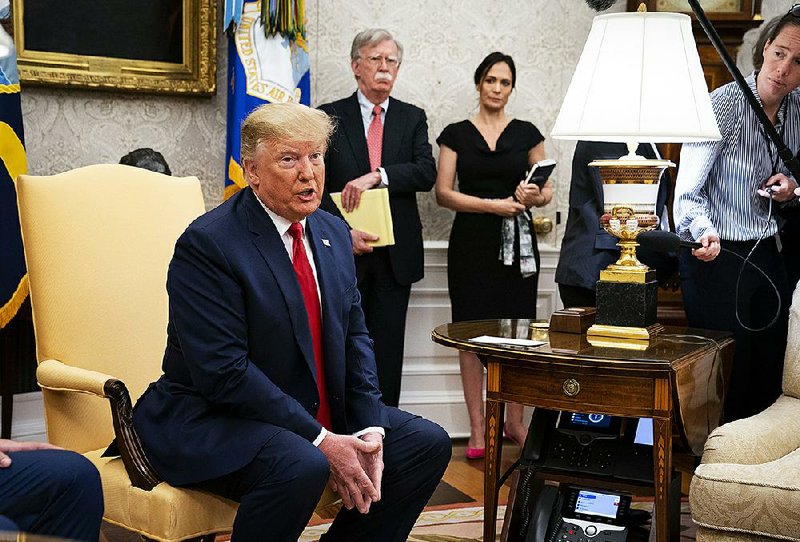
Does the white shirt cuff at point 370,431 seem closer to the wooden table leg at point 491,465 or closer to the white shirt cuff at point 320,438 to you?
the white shirt cuff at point 320,438

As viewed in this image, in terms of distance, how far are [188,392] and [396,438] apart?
0.50 m

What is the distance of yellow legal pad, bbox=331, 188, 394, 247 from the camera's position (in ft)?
13.0

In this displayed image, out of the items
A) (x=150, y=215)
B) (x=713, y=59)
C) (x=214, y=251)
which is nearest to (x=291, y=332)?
(x=214, y=251)

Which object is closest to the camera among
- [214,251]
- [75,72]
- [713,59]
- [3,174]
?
[214,251]

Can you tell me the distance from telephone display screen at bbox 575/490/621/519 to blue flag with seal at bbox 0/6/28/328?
6.32 feet

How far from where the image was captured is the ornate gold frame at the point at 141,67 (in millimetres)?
3869

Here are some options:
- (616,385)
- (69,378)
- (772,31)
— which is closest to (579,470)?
(616,385)

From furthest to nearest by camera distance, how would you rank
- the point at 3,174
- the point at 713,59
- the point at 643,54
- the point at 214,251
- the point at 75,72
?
the point at 713,59 → the point at 75,72 → the point at 3,174 → the point at 643,54 → the point at 214,251

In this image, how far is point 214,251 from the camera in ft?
7.39

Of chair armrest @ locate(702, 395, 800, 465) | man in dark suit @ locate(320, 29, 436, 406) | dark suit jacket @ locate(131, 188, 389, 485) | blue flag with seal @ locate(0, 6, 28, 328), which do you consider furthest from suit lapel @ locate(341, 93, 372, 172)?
chair armrest @ locate(702, 395, 800, 465)

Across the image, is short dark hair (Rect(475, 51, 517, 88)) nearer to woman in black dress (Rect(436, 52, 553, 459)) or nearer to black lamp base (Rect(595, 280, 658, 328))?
woman in black dress (Rect(436, 52, 553, 459))

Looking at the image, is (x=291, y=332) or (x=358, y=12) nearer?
(x=291, y=332)

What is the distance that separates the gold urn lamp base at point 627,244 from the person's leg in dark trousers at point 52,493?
4.43 feet

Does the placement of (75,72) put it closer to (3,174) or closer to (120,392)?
(3,174)
